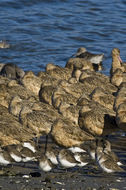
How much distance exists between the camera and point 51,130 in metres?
12.1

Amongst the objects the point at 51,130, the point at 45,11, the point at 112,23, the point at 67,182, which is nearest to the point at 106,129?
the point at 51,130

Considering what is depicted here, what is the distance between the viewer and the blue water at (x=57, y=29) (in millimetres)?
23500

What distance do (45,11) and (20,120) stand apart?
19996 mm

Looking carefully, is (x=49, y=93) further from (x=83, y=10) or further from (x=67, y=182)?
(x=83, y=10)

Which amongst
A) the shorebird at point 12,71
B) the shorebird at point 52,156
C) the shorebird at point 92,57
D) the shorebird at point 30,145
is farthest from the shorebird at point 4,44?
the shorebird at point 52,156

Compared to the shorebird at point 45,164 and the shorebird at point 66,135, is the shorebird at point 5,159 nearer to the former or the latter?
the shorebird at point 45,164

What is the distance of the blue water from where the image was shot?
77.1 ft

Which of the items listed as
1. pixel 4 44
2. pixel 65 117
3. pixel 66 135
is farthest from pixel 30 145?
pixel 4 44

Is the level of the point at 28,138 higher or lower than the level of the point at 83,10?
lower

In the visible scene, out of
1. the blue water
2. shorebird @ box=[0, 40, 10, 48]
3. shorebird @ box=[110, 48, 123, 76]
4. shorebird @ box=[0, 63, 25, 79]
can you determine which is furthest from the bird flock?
shorebird @ box=[0, 40, 10, 48]

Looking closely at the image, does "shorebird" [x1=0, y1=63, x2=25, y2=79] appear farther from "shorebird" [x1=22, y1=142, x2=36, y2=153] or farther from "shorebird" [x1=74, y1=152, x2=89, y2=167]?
"shorebird" [x1=74, y1=152, x2=89, y2=167]

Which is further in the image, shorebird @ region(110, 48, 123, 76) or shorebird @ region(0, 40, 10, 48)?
shorebird @ region(0, 40, 10, 48)

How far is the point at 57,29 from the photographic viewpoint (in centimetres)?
2822

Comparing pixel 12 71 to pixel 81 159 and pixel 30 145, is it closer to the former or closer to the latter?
pixel 30 145
